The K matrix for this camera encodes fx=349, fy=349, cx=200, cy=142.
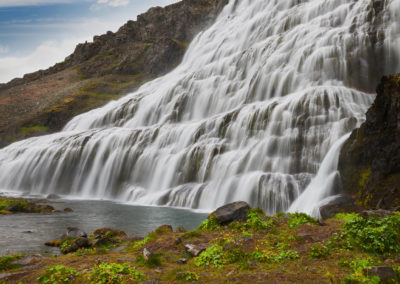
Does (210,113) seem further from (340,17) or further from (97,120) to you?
(97,120)

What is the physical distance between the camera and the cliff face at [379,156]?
12.8 m

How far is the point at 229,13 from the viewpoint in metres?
64.9

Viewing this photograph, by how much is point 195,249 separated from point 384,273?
4296 mm

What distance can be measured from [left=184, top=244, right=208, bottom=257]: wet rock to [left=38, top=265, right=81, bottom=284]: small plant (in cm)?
262

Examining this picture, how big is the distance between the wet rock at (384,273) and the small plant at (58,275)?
18.4ft

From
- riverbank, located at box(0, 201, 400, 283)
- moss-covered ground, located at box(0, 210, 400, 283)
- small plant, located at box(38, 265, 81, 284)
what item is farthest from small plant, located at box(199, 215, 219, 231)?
small plant, located at box(38, 265, 81, 284)

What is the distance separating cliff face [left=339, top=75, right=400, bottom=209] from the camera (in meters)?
12.8

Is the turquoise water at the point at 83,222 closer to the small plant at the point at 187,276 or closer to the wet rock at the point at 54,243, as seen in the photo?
the wet rock at the point at 54,243

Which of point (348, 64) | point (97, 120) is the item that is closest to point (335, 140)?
point (348, 64)

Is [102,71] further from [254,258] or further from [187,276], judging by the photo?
[187,276]

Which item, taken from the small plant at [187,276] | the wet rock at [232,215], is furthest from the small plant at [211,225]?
the small plant at [187,276]

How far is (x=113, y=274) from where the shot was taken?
684cm

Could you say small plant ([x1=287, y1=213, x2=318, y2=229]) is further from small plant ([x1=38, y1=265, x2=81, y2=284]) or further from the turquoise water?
the turquoise water

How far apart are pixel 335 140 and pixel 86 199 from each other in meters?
20.4
